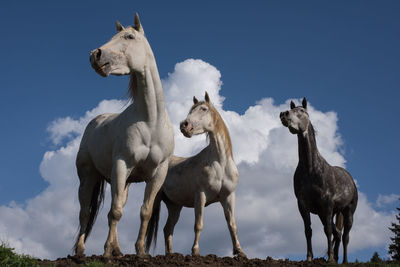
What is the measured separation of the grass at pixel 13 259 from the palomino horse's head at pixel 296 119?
204 inches

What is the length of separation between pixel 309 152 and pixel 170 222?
12.1 ft

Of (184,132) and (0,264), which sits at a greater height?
(184,132)

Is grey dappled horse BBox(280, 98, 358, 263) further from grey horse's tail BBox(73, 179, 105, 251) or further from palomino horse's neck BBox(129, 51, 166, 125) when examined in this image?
grey horse's tail BBox(73, 179, 105, 251)

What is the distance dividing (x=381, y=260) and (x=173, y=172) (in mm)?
4719

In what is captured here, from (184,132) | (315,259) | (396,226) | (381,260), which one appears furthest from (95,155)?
(396,226)

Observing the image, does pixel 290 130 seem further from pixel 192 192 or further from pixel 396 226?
pixel 396 226

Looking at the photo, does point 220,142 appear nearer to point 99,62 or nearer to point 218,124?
point 218,124

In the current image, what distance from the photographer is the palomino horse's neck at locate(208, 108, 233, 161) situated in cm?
950

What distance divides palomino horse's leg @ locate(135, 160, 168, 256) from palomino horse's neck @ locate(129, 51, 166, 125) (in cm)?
84

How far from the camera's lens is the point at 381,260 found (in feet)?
28.9

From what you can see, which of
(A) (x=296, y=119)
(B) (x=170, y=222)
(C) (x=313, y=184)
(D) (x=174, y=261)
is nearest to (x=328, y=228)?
(C) (x=313, y=184)

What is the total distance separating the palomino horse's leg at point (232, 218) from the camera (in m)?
8.98

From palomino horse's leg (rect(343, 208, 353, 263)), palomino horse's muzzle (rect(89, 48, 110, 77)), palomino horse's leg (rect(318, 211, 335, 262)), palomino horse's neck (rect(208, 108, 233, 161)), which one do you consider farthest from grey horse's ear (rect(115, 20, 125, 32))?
palomino horse's leg (rect(343, 208, 353, 263))

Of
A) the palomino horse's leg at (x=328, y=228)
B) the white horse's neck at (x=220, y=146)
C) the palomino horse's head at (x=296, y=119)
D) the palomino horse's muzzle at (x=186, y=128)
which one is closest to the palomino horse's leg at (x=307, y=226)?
the palomino horse's leg at (x=328, y=228)
